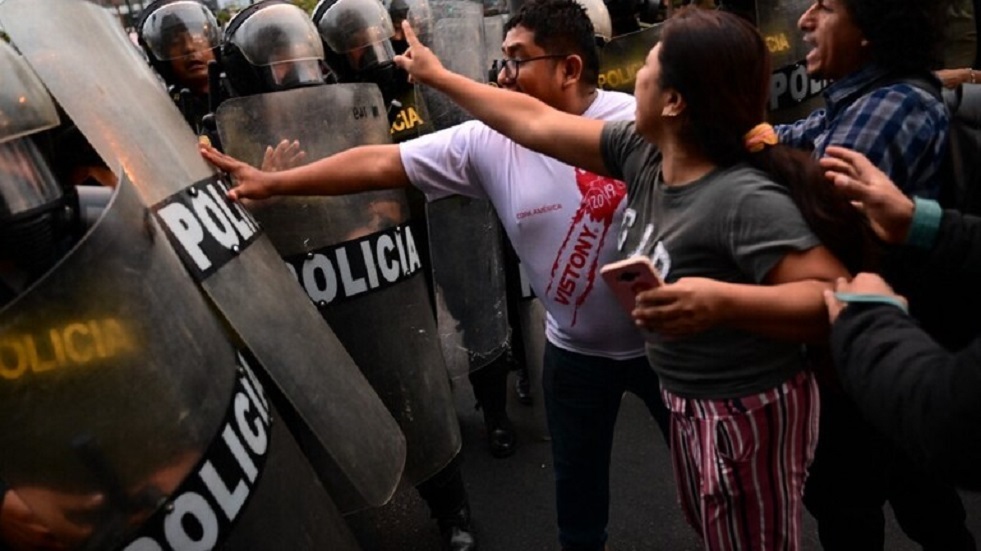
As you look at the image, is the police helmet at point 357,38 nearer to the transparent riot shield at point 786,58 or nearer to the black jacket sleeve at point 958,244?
the transparent riot shield at point 786,58

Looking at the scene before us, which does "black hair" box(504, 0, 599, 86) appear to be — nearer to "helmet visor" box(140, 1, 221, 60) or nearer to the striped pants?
the striped pants

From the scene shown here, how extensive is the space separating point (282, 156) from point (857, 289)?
1482 mm

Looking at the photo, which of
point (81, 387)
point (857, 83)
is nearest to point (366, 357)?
point (81, 387)

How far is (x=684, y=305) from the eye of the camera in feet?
4.50

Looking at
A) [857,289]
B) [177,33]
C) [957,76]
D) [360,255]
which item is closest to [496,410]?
[360,255]

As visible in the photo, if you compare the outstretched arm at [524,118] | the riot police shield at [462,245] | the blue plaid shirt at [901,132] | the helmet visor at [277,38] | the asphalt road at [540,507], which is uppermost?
the helmet visor at [277,38]

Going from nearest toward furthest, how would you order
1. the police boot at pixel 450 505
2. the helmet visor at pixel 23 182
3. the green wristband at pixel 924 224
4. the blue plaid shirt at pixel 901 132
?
the helmet visor at pixel 23 182 < the green wristband at pixel 924 224 < the blue plaid shirt at pixel 901 132 < the police boot at pixel 450 505

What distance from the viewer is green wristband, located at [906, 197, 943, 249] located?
1.49 m

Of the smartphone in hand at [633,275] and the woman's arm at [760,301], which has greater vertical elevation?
the smartphone in hand at [633,275]

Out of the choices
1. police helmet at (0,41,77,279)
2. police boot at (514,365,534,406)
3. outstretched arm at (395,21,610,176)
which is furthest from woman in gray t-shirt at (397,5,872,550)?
police boot at (514,365,534,406)

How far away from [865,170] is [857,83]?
0.44 m

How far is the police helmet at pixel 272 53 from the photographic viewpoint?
8.05 ft

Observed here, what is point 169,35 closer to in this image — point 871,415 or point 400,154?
point 400,154

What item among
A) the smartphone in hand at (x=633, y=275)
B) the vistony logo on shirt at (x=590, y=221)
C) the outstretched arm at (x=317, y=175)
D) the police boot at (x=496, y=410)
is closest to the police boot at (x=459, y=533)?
the police boot at (x=496, y=410)
